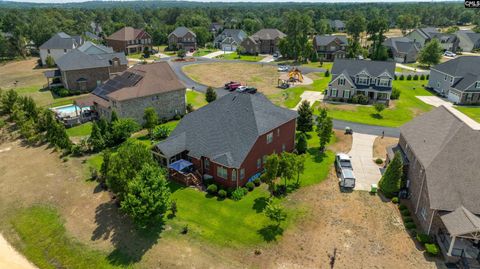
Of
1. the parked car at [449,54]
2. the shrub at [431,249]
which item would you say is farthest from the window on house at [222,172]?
the parked car at [449,54]

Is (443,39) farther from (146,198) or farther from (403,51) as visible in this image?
(146,198)

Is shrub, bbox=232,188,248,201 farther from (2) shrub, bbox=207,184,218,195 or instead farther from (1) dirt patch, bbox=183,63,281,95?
(1) dirt patch, bbox=183,63,281,95

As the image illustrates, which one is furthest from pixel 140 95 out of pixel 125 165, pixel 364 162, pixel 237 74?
pixel 237 74

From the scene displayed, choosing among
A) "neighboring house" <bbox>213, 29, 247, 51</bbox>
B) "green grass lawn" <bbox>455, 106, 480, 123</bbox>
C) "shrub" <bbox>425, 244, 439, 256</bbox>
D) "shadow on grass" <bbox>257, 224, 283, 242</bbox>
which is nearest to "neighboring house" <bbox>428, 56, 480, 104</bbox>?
"green grass lawn" <bbox>455, 106, 480, 123</bbox>

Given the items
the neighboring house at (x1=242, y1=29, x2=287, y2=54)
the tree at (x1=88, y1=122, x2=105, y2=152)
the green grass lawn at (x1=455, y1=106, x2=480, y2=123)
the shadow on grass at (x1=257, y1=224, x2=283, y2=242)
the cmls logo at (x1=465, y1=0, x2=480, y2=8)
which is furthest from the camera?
the neighboring house at (x1=242, y1=29, x2=287, y2=54)

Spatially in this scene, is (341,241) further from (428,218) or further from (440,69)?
(440,69)

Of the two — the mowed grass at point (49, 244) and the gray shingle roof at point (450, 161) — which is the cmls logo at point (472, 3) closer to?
the gray shingle roof at point (450, 161)
